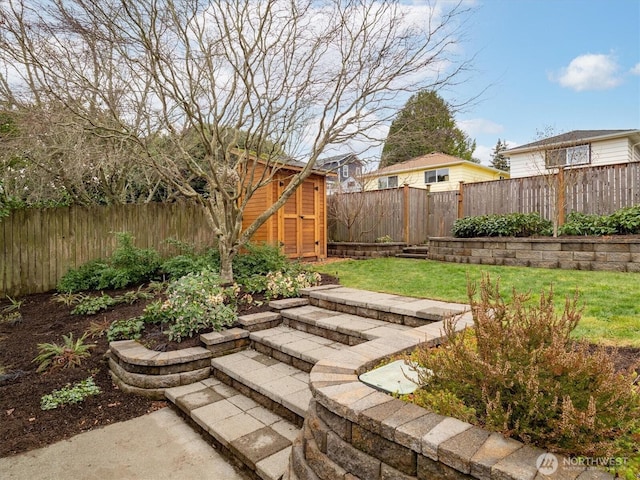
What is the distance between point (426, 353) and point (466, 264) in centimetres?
570

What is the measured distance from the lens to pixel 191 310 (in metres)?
3.73

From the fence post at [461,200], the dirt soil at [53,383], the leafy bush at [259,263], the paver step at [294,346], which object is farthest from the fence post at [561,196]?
the dirt soil at [53,383]

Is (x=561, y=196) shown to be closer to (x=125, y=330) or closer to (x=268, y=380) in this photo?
(x=268, y=380)

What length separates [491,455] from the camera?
123 centimetres

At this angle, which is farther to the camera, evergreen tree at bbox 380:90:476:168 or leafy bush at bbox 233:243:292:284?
leafy bush at bbox 233:243:292:284

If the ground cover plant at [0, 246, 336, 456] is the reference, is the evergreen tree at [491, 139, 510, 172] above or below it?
above

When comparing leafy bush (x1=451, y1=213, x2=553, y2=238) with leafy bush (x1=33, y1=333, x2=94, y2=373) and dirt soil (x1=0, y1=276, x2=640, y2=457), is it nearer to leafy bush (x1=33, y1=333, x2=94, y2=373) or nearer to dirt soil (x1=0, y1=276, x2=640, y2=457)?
dirt soil (x1=0, y1=276, x2=640, y2=457)

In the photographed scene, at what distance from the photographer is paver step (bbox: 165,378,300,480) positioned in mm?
2088

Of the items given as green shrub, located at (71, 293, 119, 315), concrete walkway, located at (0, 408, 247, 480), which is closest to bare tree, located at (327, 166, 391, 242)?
green shrub, located at (71, 293, 119, 315)

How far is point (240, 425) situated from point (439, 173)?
1836 cm

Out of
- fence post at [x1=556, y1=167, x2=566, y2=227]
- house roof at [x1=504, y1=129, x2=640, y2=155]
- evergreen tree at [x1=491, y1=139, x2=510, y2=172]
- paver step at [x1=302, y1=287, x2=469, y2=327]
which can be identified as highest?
evergreen tree at [x1=491, y1=139, x2=510, y2=172]

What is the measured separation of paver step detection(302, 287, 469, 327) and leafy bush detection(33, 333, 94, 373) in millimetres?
2485

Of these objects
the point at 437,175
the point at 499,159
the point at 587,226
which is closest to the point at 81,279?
the point at 587,226

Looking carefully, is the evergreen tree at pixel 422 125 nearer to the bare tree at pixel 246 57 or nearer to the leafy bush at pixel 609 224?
the bare tree at pixel 246 57
